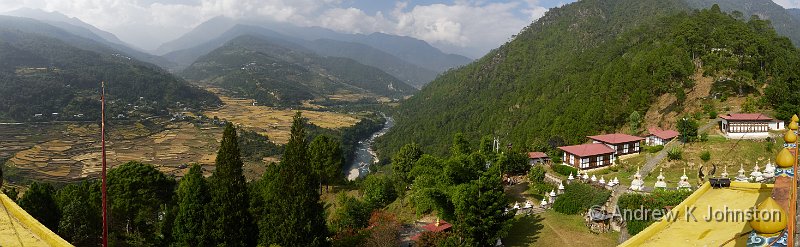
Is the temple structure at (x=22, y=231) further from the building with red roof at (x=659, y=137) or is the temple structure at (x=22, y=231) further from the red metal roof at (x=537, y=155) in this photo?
the building with red roof at (x=659, y=137)

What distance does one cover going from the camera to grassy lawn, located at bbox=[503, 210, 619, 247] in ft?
71.9

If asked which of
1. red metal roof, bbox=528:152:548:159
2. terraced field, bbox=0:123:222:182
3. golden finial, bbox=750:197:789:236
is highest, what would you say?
golden finial, bbox=750:197:789:236

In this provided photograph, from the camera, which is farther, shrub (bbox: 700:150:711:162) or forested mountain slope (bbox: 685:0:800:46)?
forested mountain slope (bbox: 685:0:800:46)

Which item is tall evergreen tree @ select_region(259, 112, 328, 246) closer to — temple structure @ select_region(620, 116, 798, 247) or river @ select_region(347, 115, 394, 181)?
temple structure @ select_region(620, 116, 798, 247)

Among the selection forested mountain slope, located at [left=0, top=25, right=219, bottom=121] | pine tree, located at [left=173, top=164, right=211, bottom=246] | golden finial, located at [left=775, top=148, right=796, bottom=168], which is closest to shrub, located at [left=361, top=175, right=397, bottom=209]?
pine tree, located at [left=173, top=164, right=211, bottom=246]

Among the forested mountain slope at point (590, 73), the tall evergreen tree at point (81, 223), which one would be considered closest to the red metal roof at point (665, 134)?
the forested mountain slope at point (590, 73)

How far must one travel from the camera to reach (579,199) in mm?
26312

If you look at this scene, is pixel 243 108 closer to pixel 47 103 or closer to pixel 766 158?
pixel 47 103

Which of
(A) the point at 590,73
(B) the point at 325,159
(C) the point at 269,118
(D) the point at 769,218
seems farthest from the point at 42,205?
(C) the point at 269,118

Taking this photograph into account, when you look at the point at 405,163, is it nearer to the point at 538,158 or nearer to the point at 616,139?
the point at 538,158

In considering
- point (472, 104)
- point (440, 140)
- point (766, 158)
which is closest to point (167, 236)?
point (766, 158)

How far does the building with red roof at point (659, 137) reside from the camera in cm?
3847

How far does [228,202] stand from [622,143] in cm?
3167

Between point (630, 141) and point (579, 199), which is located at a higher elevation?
point (630, 141)
